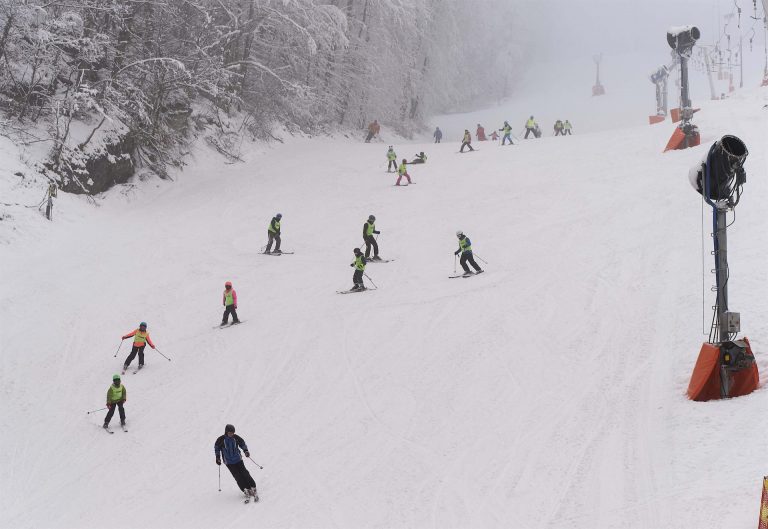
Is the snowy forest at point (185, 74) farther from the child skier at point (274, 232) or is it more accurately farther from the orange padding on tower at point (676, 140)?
the orange padding on tower at point (676, 140)

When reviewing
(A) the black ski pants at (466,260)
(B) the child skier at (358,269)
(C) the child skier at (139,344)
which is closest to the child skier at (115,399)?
(C) the child skier at (139,344)

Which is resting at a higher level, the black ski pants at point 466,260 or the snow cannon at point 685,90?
the snow cannon at point 685,90

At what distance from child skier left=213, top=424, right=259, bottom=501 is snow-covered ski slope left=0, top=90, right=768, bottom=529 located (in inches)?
9.7

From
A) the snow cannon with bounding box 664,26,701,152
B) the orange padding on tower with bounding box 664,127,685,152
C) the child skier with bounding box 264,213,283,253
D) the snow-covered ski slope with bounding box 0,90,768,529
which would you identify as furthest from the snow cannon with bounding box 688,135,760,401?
the orange padding on tower with bounding box 664,127,685,152

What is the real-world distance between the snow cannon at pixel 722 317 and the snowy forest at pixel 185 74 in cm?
1998

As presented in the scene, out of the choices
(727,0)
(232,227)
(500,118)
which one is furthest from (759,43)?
(232,227)

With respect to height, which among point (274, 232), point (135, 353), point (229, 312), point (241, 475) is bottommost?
point (241, 475)

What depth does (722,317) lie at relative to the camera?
8.46 m

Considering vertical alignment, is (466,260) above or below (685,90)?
below

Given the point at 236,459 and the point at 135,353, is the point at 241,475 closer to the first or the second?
the point at 236,459

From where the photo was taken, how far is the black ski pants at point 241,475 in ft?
27.9

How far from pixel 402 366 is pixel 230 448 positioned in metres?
3.89

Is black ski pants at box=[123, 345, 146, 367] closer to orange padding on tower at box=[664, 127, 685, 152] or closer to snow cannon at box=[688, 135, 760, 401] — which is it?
snow cannon at box=[688, 135, 760, 401]

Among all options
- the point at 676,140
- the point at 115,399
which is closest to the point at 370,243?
the point at 115,399
